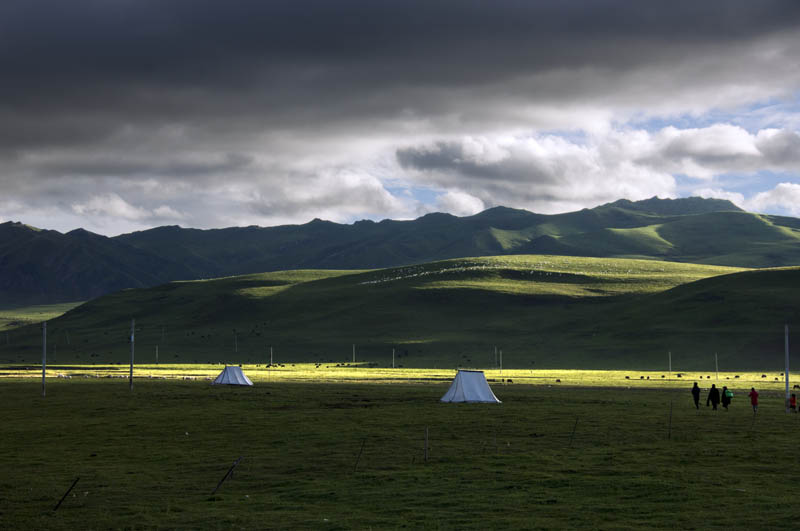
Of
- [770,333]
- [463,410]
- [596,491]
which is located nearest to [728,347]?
[770,333]

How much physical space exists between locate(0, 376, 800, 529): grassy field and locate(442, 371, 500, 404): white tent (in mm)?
3620

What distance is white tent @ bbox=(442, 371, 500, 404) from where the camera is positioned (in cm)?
7469

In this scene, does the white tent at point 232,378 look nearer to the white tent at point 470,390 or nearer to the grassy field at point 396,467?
the grassy field at point 396,467

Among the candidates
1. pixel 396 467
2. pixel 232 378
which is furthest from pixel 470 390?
pixel 232 378

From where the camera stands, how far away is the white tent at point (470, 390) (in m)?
74.7

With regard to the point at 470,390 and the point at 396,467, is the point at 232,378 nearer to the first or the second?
the point at 470,390

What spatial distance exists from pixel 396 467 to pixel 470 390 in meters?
37.5

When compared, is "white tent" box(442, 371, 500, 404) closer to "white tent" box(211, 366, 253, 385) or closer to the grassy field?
the grassy field

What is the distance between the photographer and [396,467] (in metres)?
38.1

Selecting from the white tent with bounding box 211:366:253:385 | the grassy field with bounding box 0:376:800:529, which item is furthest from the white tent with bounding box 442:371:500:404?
the white tent with bounding box 211:366:253:385

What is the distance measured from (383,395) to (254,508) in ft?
193

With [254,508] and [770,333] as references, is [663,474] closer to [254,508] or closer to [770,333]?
[254,508]

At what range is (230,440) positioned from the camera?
4794 cm

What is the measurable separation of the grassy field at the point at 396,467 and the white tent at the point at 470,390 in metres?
3.62
